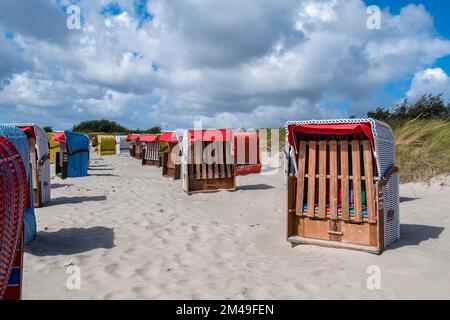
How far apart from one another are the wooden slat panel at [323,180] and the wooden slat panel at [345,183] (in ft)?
0.73

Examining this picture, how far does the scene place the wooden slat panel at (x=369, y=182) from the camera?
4.98 meters

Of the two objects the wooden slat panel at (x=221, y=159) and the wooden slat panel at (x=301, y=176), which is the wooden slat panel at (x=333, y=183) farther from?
the wooden slat panel at (x=221, y=159)

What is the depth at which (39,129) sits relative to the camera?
8328mm

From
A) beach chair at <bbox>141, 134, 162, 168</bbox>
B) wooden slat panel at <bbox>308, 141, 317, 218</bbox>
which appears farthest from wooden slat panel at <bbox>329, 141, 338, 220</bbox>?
beach chair at <bbox>141, 134, 162, 168</bbox>

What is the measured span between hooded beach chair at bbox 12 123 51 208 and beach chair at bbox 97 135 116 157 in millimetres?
20657

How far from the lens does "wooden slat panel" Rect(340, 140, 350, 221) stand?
5.13m

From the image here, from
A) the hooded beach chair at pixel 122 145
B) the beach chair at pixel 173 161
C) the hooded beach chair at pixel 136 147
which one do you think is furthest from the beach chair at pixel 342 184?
the hooded beach chair at pixel 122 145

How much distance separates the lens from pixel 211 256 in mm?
5051

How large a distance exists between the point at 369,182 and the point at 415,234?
5.29 feet

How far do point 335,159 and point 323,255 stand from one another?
126cm
